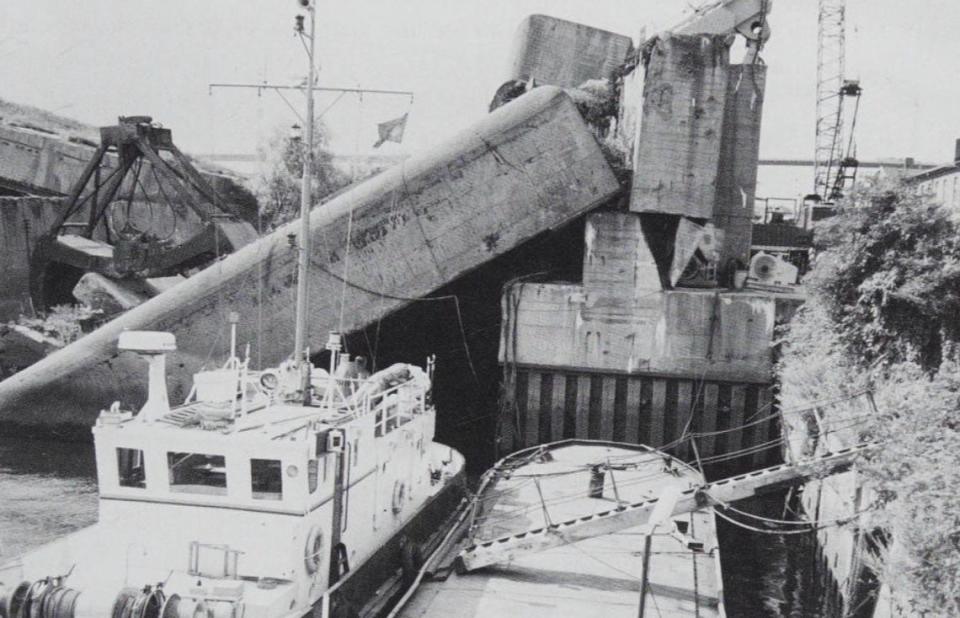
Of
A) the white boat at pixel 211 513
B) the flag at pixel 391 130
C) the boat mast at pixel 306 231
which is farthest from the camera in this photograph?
the flag at pixel 391 130

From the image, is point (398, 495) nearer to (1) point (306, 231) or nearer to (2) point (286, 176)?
(1) point (306, 231)

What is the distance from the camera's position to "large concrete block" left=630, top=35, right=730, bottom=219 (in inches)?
815

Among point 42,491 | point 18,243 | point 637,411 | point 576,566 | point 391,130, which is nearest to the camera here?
point 576,566

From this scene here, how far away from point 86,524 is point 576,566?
1128 centimetres

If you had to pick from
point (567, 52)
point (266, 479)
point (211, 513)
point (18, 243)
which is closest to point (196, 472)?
point (211, 513)

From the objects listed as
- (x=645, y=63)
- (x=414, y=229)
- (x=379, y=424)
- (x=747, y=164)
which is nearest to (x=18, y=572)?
(x=379, y=424)

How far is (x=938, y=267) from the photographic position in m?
13.8

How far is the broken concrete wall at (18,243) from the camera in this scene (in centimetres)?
3241

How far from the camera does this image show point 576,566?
12.3 metres

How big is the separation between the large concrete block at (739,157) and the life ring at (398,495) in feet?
38.6

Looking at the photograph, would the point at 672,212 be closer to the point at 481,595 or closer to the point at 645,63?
the point at 645,63

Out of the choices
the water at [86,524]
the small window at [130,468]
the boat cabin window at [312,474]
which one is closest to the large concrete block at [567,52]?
the water at [86,524]

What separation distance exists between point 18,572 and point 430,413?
778 cm

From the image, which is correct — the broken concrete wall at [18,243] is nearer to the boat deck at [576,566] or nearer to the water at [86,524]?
the water at [86,524]
